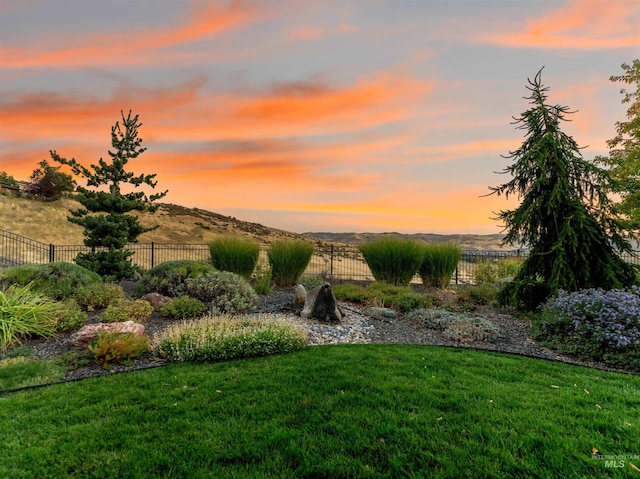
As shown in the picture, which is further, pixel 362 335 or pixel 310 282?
pixel 310 282

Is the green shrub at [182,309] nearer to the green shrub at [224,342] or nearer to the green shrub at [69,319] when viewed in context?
the green shrub at [69,319]

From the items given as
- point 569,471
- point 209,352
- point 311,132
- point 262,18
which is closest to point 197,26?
point 262,18

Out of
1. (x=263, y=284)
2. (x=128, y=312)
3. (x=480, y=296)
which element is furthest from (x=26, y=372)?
(x=480, y=296)

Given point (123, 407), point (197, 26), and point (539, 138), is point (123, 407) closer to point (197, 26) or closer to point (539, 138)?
point (197, 26)

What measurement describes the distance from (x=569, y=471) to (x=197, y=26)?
8992 millimetres

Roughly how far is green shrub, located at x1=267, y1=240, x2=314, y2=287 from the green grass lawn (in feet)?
22.2

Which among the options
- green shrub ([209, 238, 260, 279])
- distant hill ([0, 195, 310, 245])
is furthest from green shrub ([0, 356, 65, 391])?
distant hill ([0, 195, 310, 245])

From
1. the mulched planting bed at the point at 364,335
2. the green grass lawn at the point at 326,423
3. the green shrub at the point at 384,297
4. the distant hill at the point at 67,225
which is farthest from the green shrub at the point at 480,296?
the distant hill at the point at 67,225

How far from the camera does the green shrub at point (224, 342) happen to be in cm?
452

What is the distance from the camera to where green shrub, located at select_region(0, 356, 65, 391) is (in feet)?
12.5

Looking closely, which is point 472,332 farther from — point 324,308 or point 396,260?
point 396,260

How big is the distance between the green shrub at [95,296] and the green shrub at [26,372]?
240 cm

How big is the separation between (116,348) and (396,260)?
8346 millimetres

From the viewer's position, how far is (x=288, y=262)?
35.6ft
